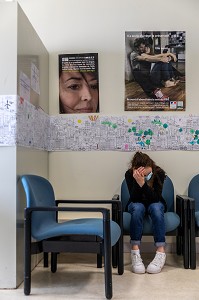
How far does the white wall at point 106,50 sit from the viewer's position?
363 centimetres

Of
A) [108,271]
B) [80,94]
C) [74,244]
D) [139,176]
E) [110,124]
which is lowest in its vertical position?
[108,271]

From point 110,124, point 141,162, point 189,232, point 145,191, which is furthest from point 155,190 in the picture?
point 110,124

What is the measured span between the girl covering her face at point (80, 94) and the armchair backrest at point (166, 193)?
2.91 ft

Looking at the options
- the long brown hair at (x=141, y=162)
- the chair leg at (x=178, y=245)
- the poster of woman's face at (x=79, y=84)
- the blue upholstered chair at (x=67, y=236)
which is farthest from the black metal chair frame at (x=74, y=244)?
the poster of woman's face at (x=79, y=84)

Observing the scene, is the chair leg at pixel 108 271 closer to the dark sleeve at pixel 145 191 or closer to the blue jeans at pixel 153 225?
the blue jeans at pixel 153 225

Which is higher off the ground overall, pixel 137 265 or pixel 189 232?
pixel 189 232

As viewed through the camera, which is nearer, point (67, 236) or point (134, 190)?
point (67, 236)

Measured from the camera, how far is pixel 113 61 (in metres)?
3.68

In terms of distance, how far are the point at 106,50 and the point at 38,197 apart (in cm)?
183

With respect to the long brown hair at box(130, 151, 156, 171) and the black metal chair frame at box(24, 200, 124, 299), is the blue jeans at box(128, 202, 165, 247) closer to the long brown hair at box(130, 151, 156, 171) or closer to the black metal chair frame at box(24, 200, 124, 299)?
the long brown hair at box(130, 151, 156, 171)

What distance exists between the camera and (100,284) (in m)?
2.57

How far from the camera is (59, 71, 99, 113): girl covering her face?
3.66 meters

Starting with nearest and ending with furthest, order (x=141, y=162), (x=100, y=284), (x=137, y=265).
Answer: (x=100, y=284), (x=137, y=265), (x=141, y=162)

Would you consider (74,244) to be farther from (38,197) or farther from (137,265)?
(137,265)
